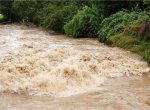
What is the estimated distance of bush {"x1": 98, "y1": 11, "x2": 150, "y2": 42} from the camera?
19.0 metres

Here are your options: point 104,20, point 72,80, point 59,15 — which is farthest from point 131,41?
point 59,15

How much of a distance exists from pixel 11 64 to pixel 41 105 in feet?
13.5

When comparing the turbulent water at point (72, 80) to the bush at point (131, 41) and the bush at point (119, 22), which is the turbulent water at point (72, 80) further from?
the bush at point (119, 22)

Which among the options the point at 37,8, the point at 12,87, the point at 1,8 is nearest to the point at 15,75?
the point at 12,87

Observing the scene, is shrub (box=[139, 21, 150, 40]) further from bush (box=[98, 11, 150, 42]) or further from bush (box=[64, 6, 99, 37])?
bush (box=[64, 6, 99, 37])

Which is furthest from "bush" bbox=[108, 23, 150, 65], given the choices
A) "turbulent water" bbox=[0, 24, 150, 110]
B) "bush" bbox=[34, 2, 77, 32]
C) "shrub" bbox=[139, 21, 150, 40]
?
"bush" bbox=[34, 2, 77, 32]

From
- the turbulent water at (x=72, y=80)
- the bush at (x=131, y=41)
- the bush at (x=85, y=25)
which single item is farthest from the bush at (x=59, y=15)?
the turbulent water at (x=72, y=80)

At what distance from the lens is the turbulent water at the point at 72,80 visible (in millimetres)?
9078

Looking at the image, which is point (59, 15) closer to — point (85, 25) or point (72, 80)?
point (85, 25)

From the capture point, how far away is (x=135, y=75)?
477 inches

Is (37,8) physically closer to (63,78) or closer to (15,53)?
(15,53)

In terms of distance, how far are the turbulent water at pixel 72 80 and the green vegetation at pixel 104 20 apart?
1.56 metres

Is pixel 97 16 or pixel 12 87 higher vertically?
pixel 97 16

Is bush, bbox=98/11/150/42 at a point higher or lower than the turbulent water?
higher
